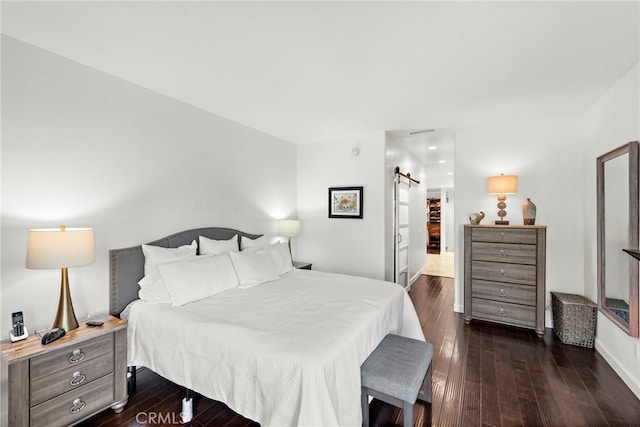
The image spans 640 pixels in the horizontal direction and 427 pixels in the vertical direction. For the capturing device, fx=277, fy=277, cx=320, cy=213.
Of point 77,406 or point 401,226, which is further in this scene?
point 401,226

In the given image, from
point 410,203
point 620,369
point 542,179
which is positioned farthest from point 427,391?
point 410,203

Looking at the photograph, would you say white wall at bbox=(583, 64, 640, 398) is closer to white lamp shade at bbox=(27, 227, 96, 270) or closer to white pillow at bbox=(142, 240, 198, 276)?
white pillow at bbox=(142, 240, 198, 276)

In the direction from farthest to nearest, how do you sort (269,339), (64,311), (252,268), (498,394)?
(252,268), (498,394), (64,311), (269,339)

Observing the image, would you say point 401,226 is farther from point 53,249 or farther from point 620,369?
point 53,249

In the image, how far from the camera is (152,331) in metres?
2.04

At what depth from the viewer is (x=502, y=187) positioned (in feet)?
11.2

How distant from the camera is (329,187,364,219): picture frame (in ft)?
13.6

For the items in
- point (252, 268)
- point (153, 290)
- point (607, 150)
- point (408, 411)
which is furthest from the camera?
point (252, 268)

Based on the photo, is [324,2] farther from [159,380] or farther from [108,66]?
[159,380]

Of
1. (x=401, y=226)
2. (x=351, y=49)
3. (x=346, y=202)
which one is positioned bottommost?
(x=401, y=226)

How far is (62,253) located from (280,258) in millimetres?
2041

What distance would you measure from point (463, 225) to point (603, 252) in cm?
136

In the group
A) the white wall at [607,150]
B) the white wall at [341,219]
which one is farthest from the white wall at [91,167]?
the white wall at [607,150]

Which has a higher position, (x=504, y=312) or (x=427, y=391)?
(x=504, y=312)
